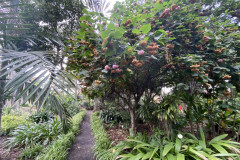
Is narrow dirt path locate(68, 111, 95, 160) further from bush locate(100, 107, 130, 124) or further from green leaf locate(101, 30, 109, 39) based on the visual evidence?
green leaf locate(101, 30, 109, 39)

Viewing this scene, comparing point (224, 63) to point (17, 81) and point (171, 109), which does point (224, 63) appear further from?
point (17, 81)

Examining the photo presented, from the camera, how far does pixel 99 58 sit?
1578 millimetres

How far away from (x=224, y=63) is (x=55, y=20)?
11.1 ft

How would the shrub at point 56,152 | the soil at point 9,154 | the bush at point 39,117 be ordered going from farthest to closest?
the bush at point 39,117 → the soil at point 9,154 → the shrub at point 56,152

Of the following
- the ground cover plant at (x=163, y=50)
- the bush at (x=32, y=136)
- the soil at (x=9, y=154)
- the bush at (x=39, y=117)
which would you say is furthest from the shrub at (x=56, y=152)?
the bush at (x=39, y=117)

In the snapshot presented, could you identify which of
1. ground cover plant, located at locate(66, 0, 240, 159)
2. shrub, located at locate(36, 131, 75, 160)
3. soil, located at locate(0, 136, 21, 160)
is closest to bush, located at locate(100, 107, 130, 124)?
shrub, located at locate(36, 131, 75, 160)

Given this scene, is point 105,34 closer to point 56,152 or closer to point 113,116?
point 56,152

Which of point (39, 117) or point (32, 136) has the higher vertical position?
point (39, 117)

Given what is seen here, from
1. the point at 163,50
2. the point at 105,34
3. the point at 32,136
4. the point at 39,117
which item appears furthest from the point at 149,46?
the point at 39,117

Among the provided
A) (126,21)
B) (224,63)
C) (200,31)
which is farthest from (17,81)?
(224,63)

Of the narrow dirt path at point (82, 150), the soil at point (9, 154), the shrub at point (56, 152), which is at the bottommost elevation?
the narrow dirt path at point (82, 150)

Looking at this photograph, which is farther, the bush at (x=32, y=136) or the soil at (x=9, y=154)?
the bush at (x=32, y=136)

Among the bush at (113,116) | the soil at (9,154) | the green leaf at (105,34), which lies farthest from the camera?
the bush at (113,116)

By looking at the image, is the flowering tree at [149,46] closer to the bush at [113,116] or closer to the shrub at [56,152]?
the shrub at [56,152]
